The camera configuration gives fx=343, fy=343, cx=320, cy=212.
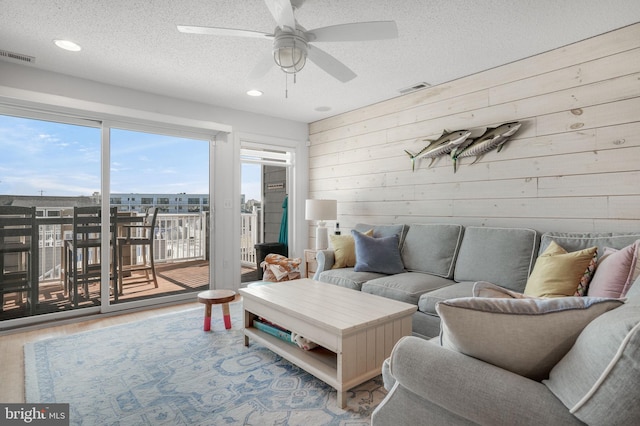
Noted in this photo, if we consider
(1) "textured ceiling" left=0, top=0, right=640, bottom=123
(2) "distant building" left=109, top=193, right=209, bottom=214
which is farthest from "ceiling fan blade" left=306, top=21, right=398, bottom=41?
(2) "distant building" left=109, top=193, right=209, bottom=214

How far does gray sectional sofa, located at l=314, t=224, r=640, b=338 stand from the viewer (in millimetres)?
2494

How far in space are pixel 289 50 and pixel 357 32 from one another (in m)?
0.42

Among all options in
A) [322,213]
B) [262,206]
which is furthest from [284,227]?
[322,213]

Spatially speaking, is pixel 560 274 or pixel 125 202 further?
pixel 125 202

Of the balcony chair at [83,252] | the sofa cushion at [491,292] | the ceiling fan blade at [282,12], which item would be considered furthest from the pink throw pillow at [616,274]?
the balcony chair at [83,252]

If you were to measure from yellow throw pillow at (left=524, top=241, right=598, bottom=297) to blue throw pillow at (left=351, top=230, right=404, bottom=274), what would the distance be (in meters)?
1.24

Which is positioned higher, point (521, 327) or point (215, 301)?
point (521, 327)

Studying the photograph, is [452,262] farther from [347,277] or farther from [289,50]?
[289,50]

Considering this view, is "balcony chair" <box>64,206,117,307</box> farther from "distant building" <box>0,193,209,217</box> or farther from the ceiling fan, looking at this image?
the ceiling fan

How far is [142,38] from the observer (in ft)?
8.46

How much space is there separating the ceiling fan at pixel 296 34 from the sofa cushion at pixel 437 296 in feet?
5.73

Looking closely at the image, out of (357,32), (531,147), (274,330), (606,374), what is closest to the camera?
(606,374)

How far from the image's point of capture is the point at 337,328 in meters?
1.85

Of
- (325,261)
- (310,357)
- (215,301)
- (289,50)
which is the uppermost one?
(289,50)
